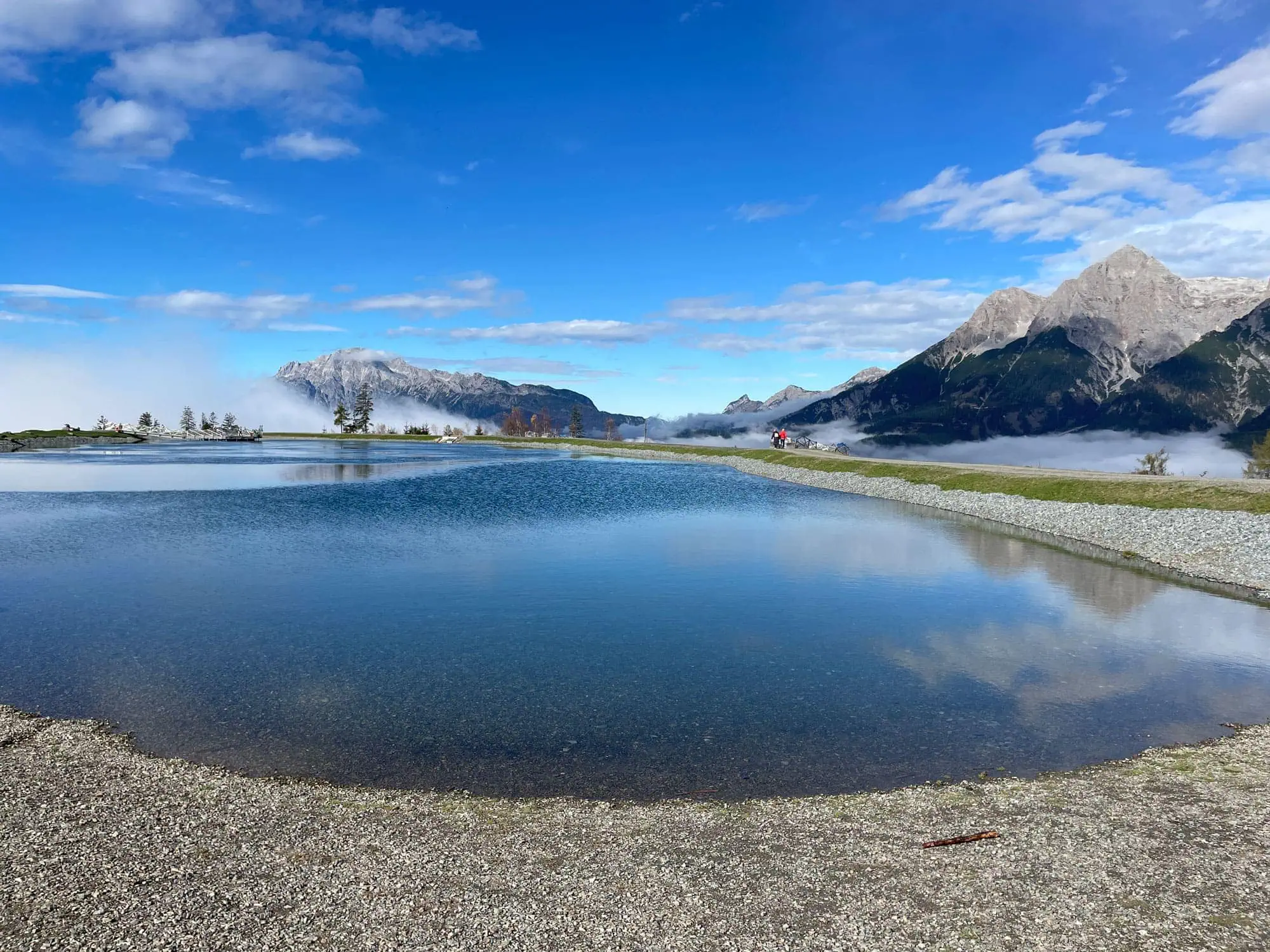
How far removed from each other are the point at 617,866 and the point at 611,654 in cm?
1444

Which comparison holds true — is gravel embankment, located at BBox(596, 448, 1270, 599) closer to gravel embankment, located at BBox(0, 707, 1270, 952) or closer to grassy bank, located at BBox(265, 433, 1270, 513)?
grassy bank, located at BBox(265, 433, 1270, 513)

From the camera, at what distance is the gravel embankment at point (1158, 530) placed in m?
46.2

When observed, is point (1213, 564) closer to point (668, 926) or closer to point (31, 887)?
point (668, 926)

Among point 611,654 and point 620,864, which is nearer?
point 620,864

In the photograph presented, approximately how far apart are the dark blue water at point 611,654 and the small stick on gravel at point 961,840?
3.36 metres

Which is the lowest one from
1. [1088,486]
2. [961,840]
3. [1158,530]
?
[961,840]

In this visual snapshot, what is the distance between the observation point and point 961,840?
48.9 ft

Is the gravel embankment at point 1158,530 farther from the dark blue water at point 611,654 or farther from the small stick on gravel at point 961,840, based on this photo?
the small stick on gravel at point 961,840

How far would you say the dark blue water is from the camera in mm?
19672

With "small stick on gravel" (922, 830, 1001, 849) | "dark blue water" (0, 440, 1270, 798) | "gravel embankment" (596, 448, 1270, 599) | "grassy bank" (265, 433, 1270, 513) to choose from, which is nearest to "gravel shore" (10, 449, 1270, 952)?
"small stick on gravel" (922, 830, 1001, 849)

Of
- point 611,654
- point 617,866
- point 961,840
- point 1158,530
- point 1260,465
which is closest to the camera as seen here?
point 617,866

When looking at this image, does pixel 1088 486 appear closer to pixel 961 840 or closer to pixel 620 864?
pixel 961 840

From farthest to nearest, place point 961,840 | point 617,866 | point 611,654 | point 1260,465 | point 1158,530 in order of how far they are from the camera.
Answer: point 1260,465
point 1158,530
point 611,654
point 961,840
point 617,866

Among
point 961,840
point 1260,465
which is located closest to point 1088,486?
point 961,840
